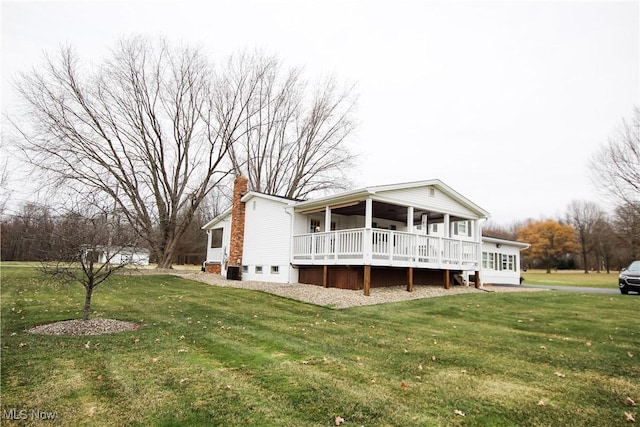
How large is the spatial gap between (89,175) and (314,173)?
16.4 metres

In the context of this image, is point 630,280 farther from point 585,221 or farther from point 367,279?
point 585,221

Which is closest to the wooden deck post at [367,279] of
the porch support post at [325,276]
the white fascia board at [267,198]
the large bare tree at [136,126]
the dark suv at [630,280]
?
the porch support post at [325,276]

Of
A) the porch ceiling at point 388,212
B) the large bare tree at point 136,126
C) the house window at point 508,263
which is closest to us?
the porch ceiling at point 388,212

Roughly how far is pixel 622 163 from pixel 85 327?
1104 inches

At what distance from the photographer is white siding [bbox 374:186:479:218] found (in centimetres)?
1493

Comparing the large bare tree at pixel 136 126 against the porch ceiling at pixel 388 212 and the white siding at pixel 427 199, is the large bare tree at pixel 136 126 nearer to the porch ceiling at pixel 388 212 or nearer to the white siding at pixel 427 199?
the porch ceiling at pixel 388 212

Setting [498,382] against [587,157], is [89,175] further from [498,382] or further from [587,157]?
[587,157]

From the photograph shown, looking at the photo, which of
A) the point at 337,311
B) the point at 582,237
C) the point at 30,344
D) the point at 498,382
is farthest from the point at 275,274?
the point at 582,237

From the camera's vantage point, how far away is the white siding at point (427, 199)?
14.9 m

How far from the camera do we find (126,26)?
893 inches

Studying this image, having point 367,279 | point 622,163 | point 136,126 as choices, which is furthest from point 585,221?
point 136,126

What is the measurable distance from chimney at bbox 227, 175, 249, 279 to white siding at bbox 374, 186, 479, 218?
8.76m

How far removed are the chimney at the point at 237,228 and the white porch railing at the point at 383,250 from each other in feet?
13.7

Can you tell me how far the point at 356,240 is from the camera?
13.9 metres
